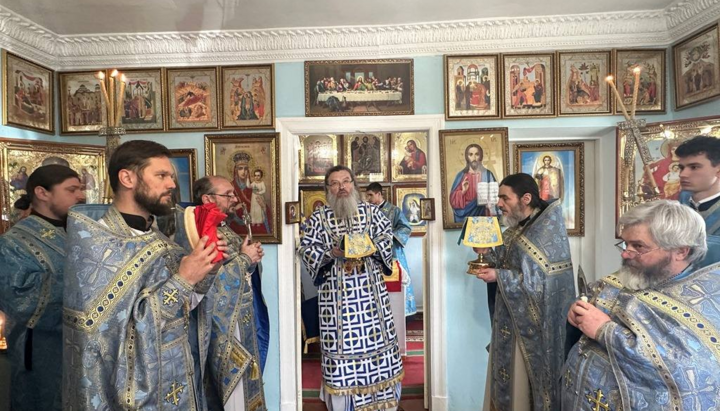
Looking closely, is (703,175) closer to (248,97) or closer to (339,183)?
(339,183)

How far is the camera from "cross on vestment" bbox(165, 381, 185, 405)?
6.44 feet

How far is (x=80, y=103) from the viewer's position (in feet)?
14.2

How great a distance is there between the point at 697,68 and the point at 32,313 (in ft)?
17.0

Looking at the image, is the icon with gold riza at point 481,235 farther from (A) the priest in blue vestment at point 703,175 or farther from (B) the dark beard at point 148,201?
(B) the dark beard at point 148,201

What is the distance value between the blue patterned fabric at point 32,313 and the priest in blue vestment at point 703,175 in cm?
369

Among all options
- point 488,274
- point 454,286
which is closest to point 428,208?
point 454,286

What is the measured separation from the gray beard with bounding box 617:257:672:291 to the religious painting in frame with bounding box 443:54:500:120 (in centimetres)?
246

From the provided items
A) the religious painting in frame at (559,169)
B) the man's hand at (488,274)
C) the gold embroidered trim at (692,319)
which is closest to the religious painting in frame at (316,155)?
the religious painting in frame at (559,169)

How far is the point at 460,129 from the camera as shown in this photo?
Result: 4.12 meters

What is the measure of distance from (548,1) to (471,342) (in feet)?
10.3

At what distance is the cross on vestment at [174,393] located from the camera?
196 centimetres

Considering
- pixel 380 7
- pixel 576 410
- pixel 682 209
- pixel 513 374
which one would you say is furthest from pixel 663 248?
pixel 380 7

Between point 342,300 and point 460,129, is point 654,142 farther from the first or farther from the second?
point 342,300

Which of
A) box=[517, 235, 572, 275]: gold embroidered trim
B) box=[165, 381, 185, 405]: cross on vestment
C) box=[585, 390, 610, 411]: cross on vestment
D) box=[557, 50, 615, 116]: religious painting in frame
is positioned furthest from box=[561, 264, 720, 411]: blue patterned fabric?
box=[557, 50, 615, 116]: religious painting in frame
